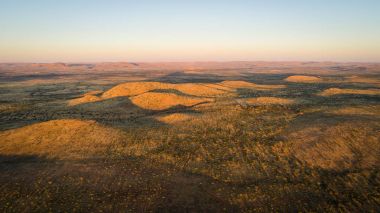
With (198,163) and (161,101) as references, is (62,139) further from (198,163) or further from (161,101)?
(161,101)

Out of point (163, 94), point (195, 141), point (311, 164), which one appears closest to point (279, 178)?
point (311, 164)

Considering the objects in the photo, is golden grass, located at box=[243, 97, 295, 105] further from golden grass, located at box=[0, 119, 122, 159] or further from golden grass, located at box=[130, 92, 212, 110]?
golden grass, located at box=[0, 119, 122, 159]

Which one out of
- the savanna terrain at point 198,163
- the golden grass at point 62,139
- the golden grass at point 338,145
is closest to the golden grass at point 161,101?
the savanna terrain at point 198,163

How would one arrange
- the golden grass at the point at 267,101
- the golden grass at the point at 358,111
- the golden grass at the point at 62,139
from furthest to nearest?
the golden grass at the point at 267,101 → the golden grass at the point at 358,111 → the golden grass at the point at 62,139

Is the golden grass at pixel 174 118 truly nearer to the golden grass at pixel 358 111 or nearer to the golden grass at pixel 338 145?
the golden grass at pixel 338 145

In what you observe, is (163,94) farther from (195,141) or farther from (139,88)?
(195,141)
